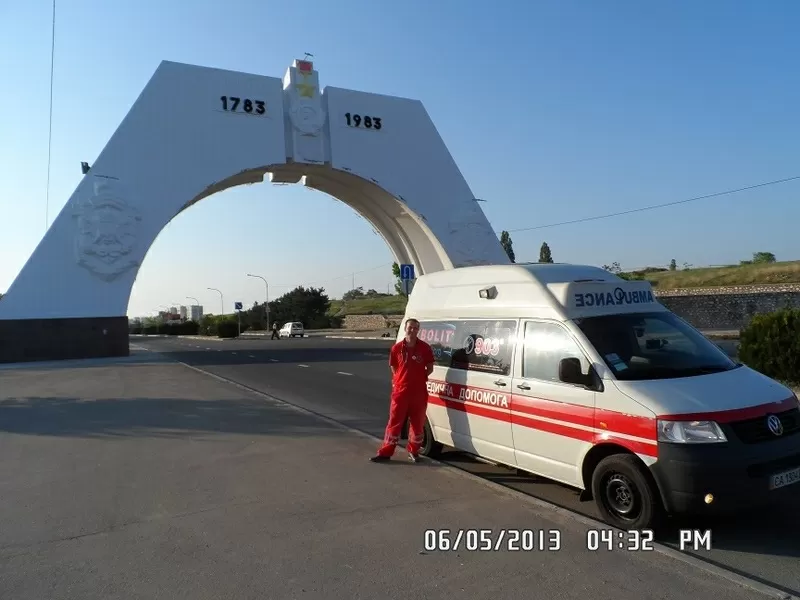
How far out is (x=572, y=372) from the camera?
533cm

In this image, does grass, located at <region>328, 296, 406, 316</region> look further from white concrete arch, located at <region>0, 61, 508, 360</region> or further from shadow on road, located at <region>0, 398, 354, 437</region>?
shadow on road, located at <region>0, 398, 354, 437</region>

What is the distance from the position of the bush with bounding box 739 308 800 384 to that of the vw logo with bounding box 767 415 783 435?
7.21 m

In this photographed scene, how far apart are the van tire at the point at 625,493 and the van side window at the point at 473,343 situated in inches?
55.8

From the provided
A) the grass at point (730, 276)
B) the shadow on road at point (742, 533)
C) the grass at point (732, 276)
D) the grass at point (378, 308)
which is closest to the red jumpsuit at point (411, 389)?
the shadow on road at point (742, 533)

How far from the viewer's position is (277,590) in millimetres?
4105

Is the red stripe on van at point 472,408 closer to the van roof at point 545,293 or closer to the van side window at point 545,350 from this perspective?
the van side window at point 545,350

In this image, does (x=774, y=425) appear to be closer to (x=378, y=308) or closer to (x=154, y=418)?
(x=154, y=418)

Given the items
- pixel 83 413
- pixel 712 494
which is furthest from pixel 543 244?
pixel 712 494

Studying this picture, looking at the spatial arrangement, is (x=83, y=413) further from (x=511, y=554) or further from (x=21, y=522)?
(x=511, y=554)

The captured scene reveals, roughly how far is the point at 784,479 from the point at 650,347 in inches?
56.5

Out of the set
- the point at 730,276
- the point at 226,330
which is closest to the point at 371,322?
the point at 226,330

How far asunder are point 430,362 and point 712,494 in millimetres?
3366

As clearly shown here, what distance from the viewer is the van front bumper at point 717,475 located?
14.8 feet

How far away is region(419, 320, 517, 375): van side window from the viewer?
20.8 feet
